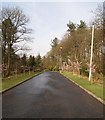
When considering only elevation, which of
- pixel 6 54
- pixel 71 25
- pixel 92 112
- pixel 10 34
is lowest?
pixel 92 112

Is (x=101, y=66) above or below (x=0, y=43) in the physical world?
below

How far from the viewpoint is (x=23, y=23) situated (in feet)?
179

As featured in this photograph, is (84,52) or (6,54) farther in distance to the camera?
(84,52)

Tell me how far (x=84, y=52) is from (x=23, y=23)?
20587 mm

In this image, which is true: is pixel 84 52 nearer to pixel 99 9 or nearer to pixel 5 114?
pixel 99 9

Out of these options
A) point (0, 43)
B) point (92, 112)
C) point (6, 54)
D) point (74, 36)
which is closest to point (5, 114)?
point (92, 112)

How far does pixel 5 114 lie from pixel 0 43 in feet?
126

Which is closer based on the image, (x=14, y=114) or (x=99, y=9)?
(x=14, y=114)

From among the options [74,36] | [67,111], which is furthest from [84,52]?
[67,111]

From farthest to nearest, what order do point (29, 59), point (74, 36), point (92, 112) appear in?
point (29, 59) < point (74, 36) < point (92, 112)

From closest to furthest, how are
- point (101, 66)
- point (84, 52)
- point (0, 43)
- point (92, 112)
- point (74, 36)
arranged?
point (92, 112) → point (101, 66) → point (0, 43) → point (84, 52) → point (74, 36)

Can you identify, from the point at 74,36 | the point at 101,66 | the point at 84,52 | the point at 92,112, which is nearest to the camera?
the point at 92,112

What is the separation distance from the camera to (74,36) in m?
80.1

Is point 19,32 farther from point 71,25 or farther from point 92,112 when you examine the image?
point 71,25
